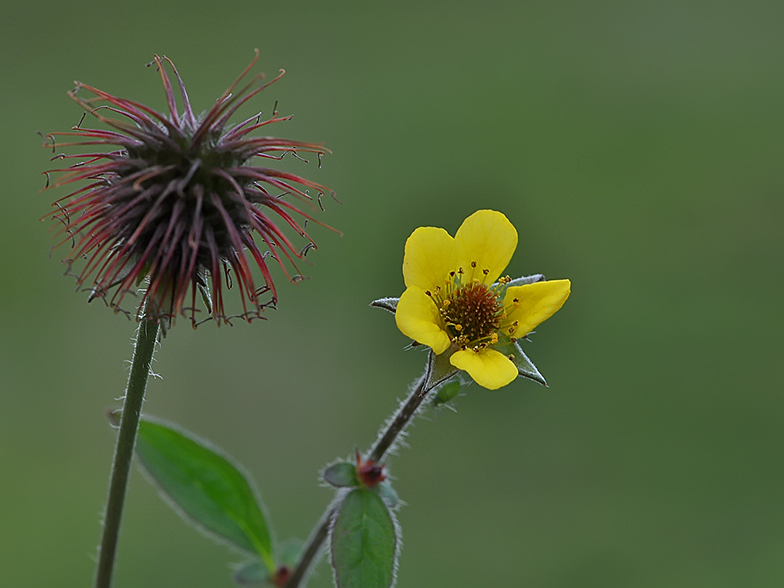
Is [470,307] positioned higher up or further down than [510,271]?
further down

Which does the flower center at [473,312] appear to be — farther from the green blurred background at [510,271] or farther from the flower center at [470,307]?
the green blurred background at [510,271]

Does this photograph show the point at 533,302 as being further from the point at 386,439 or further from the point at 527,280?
the point at 386,439

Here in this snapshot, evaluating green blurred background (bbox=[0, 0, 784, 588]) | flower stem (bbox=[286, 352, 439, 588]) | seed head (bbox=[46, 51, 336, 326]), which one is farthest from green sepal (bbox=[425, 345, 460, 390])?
green blurred background (bbox=[0, 0, 784, 588])

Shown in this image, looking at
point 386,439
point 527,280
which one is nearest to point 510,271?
point 527,280

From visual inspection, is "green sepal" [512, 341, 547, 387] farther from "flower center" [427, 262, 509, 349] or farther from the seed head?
the seed head

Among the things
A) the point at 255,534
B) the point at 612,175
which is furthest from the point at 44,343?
the point at 612,175

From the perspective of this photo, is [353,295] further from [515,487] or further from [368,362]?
[515,487]
